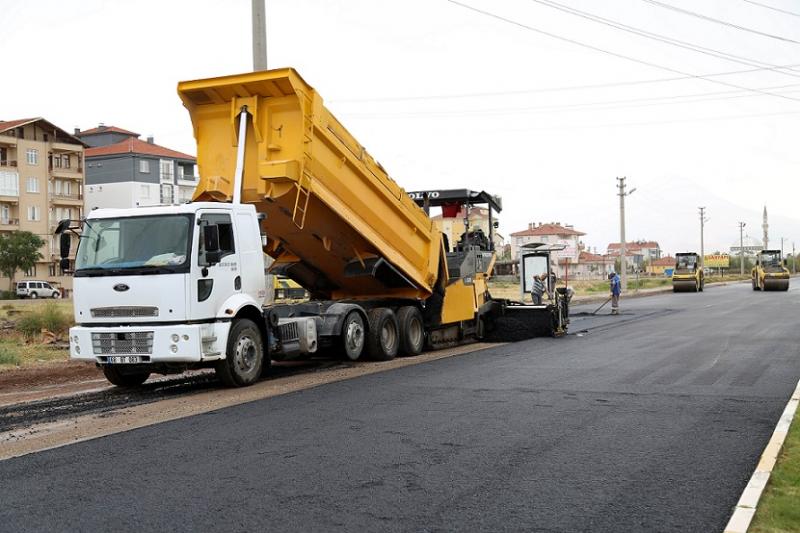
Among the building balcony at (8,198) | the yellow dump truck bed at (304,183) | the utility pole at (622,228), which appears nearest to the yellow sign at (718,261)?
the utility pole at (622,228)

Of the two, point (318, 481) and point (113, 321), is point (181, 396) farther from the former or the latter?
point (318, 481)

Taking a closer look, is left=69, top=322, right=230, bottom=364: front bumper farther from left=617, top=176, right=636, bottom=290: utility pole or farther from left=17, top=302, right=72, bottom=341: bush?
left=617, top=176, right=636, bottom=290: utility pole

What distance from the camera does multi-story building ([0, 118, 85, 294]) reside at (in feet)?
233

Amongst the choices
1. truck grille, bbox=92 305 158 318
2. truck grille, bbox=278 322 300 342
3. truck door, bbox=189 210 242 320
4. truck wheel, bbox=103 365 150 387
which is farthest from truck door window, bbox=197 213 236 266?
truck wheel, bbox=103 365 150 387

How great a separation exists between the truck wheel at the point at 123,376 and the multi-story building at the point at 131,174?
254ft

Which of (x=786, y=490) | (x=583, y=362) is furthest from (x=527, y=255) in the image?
(x=786, y=490)

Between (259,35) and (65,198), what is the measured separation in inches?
2531

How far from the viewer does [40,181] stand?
73375 mm

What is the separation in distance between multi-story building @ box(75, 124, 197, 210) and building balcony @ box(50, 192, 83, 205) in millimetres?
9323

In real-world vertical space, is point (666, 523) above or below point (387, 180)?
below

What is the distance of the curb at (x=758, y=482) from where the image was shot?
5080 millimetres

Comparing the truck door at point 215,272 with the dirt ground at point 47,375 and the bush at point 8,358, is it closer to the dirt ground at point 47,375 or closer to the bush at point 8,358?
the dirt ground at point 47,375

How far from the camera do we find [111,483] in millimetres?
6328

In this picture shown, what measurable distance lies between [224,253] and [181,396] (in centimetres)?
196
